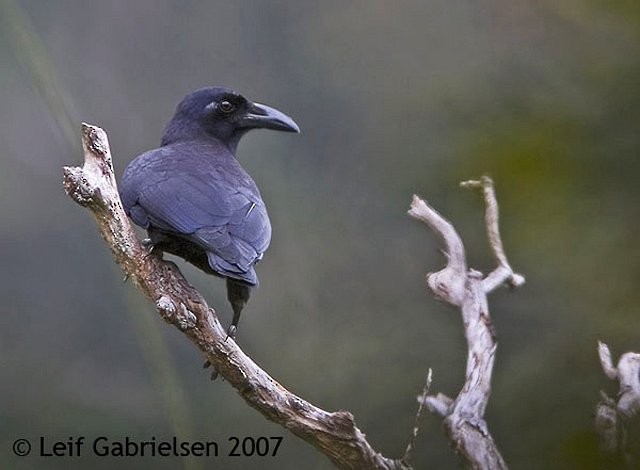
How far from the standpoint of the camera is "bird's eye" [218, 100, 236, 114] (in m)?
2.47

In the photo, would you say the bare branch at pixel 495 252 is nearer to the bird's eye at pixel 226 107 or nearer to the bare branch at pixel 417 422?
the bare branch at pixel 417 422

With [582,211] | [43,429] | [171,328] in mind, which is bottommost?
[43,429]

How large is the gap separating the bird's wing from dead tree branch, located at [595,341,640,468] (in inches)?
26.9

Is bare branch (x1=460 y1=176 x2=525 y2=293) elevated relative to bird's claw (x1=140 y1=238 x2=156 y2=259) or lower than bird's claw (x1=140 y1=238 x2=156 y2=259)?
elevated

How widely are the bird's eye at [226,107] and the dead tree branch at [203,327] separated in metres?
0.52

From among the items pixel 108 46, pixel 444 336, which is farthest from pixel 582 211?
pixel 108 46

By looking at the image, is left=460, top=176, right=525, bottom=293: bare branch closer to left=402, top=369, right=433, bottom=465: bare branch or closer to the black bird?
left=402, top=369, right=433, bottom=465: bare branch

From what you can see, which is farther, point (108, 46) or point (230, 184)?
point (108, 46)

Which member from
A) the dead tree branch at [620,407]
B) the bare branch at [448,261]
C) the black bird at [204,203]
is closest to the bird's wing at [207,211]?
the black bird at [204,203]

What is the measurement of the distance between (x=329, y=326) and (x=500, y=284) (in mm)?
378

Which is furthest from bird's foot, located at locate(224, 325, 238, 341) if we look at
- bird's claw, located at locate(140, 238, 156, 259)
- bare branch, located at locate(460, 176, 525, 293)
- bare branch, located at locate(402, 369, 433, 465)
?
bare branch, located at locate(460, 176, 525, 293)

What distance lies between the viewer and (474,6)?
2.43 meters

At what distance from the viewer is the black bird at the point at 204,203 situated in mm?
2035

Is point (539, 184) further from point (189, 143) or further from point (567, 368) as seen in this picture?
point (189, 143)
